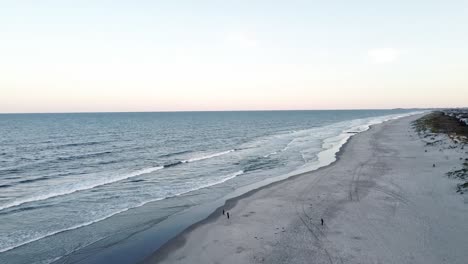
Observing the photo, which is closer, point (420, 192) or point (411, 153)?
point (420, 192)

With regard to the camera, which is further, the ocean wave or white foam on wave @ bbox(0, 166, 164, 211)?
the ocean wave

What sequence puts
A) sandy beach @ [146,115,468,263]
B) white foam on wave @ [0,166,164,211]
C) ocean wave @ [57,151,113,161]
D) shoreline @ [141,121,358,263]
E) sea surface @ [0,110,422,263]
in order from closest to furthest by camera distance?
sandy beach @ [146,115,468,263] < shoreline @ [141,121,358,263] < sea surface @ [0,110,422,263] < white foam on wave @ [0,166,164,211] < ocean wave @ [57,151,113,161]

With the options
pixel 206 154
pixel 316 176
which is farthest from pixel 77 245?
A: pixel 206 154

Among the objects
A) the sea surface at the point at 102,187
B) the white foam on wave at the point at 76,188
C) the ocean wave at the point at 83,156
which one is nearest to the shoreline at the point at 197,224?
the sea surface at the point at 102,187

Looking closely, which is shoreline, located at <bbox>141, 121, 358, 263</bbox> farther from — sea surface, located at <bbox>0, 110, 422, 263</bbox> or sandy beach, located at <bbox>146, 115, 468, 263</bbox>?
sea surface, located at <bbox>0, 110, 422, 263</bbox>

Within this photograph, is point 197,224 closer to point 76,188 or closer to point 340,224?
point 340,224

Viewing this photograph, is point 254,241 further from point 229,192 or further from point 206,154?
Answer: point 206,154

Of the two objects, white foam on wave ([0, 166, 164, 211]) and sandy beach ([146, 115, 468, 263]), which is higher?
sandy beach ([146, 115, 468, 263])

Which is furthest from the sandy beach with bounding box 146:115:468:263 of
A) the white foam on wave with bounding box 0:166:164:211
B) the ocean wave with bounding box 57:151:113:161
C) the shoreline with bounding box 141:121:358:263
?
the ocean wave with bounding box 57:151:113:161

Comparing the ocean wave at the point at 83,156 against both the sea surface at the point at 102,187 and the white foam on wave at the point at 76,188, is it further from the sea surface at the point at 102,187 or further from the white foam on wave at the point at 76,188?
the white foam on wave at the point at 76,188
